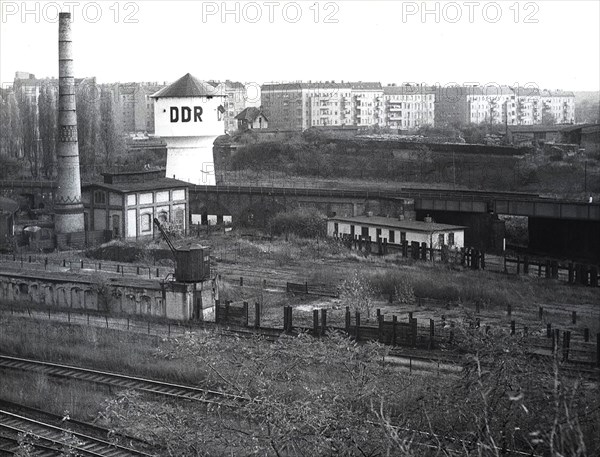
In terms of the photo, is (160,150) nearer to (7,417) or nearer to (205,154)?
(205,154)

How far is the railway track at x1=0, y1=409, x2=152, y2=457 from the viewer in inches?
449

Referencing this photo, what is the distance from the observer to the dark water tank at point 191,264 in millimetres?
19953

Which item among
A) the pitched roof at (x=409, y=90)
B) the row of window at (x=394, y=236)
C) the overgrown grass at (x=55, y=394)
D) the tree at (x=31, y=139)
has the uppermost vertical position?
the pitched roof at (x=409, y=90)

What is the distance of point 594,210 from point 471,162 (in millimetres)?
20549

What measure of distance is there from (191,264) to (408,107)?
2341 inches

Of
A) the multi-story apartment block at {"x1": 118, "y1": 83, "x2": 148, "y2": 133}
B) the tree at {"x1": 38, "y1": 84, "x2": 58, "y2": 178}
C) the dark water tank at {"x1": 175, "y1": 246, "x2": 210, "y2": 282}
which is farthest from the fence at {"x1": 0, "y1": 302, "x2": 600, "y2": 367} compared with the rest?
the multi-story apartment block at {"x1": 118, "y1": 83, "x2": 148, "y2": 133}

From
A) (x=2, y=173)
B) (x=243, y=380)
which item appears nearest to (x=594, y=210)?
(x=243, y=380)

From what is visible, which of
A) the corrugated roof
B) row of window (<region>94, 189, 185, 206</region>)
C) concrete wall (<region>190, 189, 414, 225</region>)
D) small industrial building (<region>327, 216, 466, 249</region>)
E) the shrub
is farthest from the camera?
concrete wall (<region>190, 189, 414, 225</region>)

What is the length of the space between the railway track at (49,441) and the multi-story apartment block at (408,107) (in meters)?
65.1

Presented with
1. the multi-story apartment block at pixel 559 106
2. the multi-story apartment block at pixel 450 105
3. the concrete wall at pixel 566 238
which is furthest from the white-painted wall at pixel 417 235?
the multi-story apartment block at pixel 559 106

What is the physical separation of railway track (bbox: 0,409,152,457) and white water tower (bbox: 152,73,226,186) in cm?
2666

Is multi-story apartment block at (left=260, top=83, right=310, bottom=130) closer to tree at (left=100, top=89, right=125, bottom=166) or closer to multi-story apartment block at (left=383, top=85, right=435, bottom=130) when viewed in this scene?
multi-story apartment block at (left=383, top=85, right=435, bottom=130)

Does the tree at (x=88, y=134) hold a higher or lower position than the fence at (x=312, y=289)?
higher

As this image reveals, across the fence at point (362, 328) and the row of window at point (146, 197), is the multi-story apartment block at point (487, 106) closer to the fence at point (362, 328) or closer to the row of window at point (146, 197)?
the row of window at point (146, 197)
